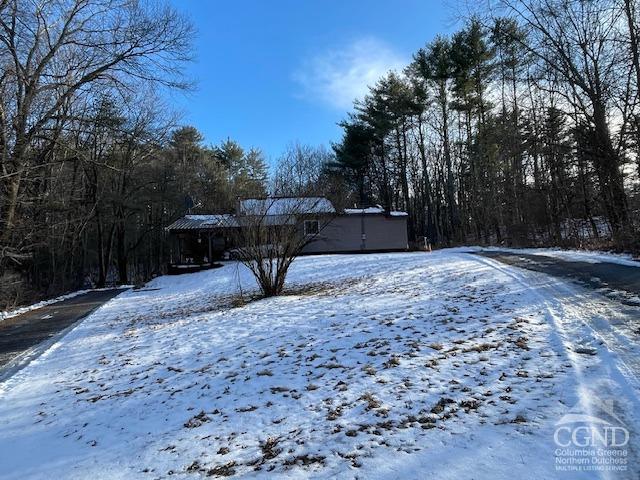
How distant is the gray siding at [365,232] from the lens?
3091 centimetres

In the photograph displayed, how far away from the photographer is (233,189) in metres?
40.0

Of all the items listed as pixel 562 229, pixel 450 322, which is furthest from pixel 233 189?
pixel 450 322

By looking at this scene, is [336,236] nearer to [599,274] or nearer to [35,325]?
[35,325]

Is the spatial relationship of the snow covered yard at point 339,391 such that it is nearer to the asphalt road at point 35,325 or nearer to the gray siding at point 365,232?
the asphalt road at point 35,325

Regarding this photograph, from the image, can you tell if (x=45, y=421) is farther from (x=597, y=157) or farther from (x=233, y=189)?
(x=233, y=189)

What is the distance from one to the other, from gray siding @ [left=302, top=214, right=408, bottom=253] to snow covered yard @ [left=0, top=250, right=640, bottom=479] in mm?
21582

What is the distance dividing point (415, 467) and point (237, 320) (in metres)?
6.50

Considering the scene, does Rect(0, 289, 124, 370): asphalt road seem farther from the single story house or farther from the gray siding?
the gray siding

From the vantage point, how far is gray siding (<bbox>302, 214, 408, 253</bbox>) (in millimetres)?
30906

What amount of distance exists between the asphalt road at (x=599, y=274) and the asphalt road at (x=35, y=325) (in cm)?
1122

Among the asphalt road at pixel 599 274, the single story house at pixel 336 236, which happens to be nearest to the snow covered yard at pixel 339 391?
the asphalt road at pixel 599 274

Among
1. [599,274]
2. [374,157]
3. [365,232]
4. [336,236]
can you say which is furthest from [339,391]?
[374,157]

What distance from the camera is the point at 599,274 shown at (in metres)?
9.94

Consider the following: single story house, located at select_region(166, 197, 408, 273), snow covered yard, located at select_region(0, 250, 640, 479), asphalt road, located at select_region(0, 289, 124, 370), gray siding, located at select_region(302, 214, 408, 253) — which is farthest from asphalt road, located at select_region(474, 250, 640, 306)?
gray siding, located at select_region(302, 214, 408, 253)
